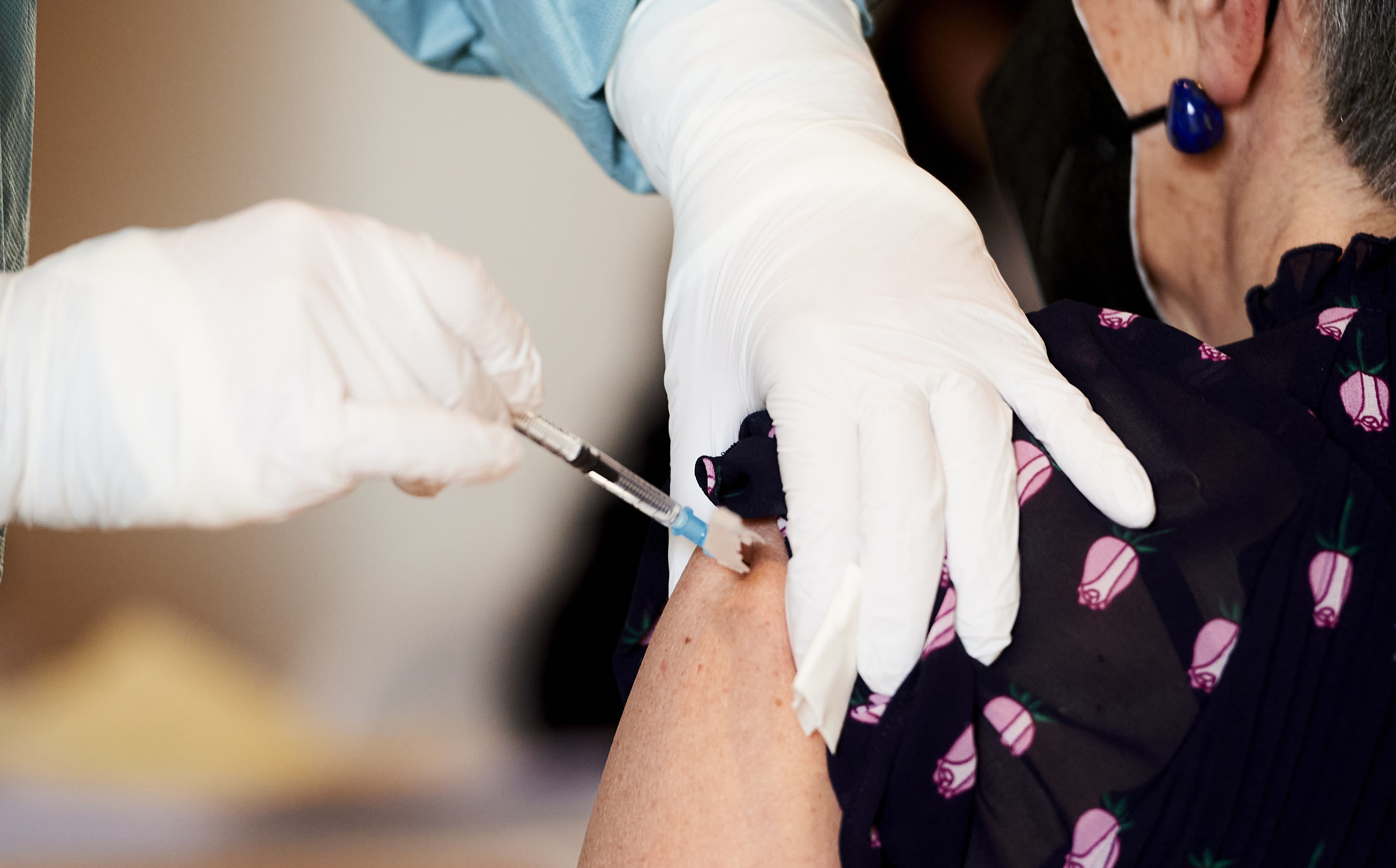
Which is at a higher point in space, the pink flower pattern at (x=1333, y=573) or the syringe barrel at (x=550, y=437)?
the pink flower pattern at (x=1333, y=573)

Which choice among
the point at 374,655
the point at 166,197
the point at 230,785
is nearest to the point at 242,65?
the point at 166,197

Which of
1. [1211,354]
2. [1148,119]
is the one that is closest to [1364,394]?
[1211,354]

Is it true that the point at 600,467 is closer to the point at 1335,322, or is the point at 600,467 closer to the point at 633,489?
the point at 633,489

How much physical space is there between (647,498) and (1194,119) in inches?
35.7

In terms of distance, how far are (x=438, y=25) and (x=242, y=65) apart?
293 millimetres

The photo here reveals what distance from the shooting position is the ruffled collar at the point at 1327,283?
2.60ft

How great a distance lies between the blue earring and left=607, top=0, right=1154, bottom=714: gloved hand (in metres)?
0.38

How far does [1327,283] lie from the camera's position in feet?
2.77

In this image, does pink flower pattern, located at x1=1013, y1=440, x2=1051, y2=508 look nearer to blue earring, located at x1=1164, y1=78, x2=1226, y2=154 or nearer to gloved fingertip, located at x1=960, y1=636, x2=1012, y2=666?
gloved fingertip, located at x1=960, y1=636, x2=1012, y2=666

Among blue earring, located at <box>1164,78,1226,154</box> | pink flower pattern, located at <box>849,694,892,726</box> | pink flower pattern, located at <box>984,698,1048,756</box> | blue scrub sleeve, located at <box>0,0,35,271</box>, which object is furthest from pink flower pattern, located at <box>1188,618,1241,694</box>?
blue scrub sleeve, located at <box>0,0,35,271</box>

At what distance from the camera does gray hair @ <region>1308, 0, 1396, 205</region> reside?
0.85 meters

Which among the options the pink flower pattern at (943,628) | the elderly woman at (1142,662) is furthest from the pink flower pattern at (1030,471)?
the pink flower pattern at (943,628)

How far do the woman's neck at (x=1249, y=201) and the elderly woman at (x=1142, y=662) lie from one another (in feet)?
0.12

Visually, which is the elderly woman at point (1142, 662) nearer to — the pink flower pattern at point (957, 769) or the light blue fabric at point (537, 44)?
the pink flower pattern at point (957, 769)
